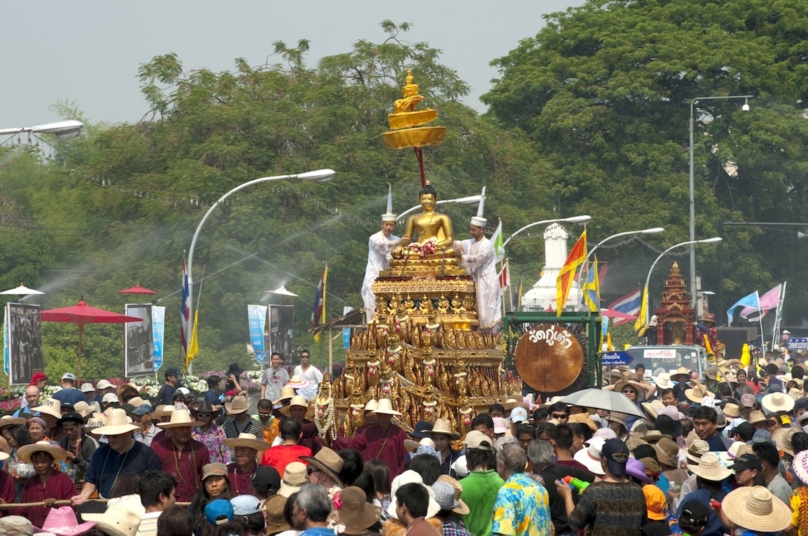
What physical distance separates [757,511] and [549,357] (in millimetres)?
14313

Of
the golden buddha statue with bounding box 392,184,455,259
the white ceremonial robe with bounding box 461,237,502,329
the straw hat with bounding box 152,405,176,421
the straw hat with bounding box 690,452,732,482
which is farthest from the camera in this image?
the golden buddha statue with bounding box 392,184,455,259

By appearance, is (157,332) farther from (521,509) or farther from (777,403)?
(521,509)

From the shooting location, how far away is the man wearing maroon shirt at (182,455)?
39.2 ft

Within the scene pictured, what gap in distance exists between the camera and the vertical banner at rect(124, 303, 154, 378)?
25109 mm

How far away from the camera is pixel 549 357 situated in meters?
23.6

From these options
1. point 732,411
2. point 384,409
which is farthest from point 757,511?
point 732,411

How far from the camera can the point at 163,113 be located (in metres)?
43.2

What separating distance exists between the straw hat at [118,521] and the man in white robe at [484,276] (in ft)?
37.1

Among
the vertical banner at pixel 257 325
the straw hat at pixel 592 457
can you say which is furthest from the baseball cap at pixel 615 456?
the vertical banner at pixel 257 325

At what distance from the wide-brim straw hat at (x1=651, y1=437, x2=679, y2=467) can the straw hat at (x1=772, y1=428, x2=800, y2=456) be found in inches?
43.9

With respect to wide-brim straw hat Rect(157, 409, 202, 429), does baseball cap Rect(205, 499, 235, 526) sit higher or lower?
lower

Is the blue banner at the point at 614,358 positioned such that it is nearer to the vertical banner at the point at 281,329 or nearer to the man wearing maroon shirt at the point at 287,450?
the vertical banner at the point at 281,329

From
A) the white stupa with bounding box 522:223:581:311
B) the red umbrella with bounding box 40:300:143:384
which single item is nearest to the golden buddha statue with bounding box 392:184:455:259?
the red umbrella with bounding box 40:300:143:384

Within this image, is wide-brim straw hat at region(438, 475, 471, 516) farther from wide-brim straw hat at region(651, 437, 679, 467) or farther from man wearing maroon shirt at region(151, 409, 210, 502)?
man wearing maroon shirt at region(151, 409, 210, 502)
